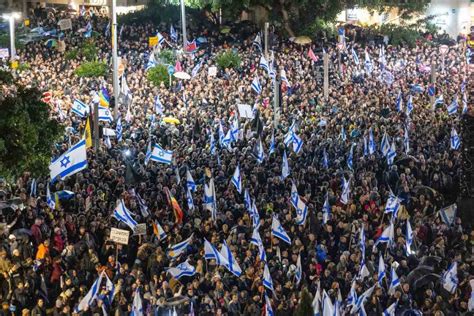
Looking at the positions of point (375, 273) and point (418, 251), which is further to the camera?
point (418, 251)

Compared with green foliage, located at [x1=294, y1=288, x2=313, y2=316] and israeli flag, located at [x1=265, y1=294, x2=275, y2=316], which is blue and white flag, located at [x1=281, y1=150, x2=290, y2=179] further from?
green foliage, located at [x1=294, y1=288, x2=313, y2=316]

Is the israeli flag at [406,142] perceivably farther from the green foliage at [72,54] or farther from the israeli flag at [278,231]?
the green foliage at [72,54]

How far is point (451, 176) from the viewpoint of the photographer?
971 inches

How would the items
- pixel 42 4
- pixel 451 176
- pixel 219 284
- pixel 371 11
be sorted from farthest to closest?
pixel 42 4, pixel 371 11, pixel 451 176, pixel 219 284

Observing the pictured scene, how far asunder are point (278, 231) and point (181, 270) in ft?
7.35

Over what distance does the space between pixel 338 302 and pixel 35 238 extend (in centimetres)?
698

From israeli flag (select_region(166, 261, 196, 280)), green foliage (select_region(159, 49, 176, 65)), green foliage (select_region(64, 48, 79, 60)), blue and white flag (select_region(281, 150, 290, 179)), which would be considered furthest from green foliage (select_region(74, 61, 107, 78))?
israeli flag (select_region(166, 261, 196, 280))

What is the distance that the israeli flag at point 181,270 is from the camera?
1775 cm

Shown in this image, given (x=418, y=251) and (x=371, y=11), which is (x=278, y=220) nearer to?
(x=418, y=251)

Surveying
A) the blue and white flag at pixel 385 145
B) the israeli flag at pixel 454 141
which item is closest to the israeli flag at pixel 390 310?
the blue and white flag at pixel 385 145

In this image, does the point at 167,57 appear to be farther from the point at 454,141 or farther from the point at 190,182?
the point at 190,182

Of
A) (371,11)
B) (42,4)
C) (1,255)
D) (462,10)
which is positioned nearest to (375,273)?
(1,255)

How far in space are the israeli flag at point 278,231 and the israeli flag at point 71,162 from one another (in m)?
4.49

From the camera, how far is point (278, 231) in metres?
19.1
